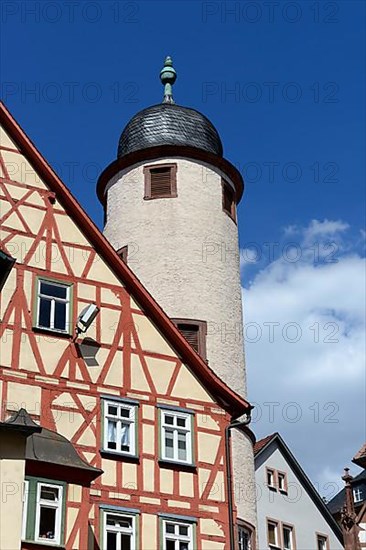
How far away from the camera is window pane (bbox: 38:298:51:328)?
2439 cm

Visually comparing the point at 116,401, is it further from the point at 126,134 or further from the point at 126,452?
A: the point at 126,134

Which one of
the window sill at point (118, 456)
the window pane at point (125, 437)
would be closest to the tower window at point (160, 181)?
the window pane at point (125, 437)

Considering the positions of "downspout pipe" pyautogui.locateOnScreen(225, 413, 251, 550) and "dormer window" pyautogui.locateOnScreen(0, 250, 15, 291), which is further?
"downspout pipe" pyautogui.locateOnScreen(225, 413, 251, 550)

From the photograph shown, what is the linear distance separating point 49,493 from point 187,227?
37.3 feet

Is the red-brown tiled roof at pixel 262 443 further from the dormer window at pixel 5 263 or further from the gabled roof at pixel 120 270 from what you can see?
the dormer window at pixel 5 263

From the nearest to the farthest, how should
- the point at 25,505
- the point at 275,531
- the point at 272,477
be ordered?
the point at 25,505 → the point at 275,531 → the point at 272,477

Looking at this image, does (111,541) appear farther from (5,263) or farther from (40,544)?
(5,263)

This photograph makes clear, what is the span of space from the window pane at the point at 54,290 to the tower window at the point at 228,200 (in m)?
8.61

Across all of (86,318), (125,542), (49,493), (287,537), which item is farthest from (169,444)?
(287,537)

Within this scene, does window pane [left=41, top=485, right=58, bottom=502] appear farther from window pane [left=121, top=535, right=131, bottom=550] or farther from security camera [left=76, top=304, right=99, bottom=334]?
security camera [left=76, top=304, right=99, bottom=334]

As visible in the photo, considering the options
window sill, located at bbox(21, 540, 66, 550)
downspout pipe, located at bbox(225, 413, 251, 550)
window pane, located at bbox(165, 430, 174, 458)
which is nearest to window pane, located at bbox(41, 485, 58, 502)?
window sill, located at bbox(21, 540, 66, 550)

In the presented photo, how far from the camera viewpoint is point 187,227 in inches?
1235

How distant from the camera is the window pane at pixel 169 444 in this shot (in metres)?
24.6

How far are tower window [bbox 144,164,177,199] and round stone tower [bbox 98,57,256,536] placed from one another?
3 centimetres
